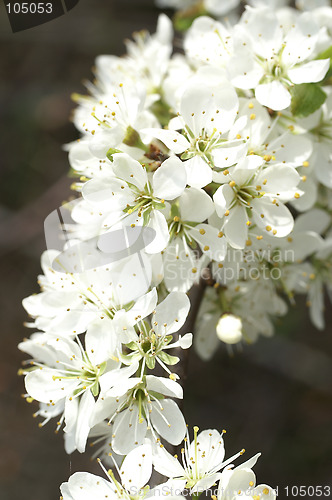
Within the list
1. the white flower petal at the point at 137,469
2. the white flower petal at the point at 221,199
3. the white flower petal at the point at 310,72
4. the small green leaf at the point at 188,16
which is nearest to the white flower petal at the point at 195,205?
the white flower petal at the point at 221,199

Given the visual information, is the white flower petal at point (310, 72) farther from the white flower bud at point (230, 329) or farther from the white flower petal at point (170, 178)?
the white flower bud at point (230, 329)

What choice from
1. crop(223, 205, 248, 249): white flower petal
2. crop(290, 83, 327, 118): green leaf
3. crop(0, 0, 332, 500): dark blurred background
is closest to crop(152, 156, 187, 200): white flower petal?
crop(223, 205, 248, 249): white flower petal

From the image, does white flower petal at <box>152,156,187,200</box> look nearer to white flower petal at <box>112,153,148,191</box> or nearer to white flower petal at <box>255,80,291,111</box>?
white flower petal at <box>112,153,148,191</box>

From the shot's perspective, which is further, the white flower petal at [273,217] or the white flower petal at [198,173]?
the white flower petal at [273,217]

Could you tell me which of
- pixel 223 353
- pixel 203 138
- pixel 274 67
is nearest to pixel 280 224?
pixel 203 138

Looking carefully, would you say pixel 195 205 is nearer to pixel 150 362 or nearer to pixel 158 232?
pixel 158 232

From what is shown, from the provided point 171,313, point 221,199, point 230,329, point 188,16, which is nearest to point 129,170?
point 221,199

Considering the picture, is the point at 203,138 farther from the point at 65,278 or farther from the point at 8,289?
the point at 8,289
